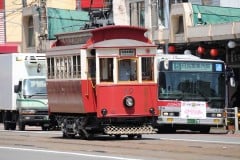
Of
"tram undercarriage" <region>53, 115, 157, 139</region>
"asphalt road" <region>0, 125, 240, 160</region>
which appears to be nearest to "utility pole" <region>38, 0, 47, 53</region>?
"asphalt road" <region>0, 125, 240, 160</region>

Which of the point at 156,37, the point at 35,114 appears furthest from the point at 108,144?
the point at 156,37

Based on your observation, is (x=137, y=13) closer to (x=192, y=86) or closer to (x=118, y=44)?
(x=192, y=86)

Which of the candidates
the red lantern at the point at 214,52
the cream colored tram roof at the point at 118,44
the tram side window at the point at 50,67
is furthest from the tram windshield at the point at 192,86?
the red lantern at the point at 214,52

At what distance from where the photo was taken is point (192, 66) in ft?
98.1

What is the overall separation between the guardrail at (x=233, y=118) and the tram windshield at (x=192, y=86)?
2.50 meters

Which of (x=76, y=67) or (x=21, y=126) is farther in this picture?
(x=21, y=126)

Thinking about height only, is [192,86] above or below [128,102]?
above

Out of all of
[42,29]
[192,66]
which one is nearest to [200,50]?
[192,66]

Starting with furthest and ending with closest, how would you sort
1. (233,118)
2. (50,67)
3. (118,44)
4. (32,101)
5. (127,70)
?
1. (32,101)
2. (233,118)
3. (50,67)
4. (127,70)
5. (118,44)

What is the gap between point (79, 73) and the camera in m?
24.1

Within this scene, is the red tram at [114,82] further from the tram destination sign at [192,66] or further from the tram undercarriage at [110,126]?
the tram destination sign at [192,66]

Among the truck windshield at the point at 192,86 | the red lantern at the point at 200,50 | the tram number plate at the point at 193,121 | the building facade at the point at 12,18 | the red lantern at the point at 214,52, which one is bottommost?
the tram number plate at the point at 193,121

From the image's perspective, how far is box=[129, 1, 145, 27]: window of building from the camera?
49.6 metres

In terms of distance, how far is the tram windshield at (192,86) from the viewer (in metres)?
29.6
